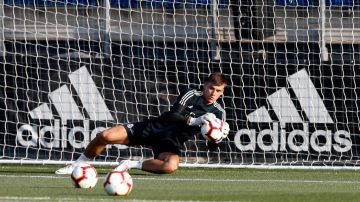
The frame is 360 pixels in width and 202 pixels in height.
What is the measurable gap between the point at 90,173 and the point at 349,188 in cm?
279

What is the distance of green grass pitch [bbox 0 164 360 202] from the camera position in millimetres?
10062

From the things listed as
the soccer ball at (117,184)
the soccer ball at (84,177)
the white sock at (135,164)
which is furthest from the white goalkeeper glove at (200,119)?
the soccer ball at (117,184)

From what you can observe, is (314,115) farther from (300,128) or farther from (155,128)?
(155,128)

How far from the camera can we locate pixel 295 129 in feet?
51.0

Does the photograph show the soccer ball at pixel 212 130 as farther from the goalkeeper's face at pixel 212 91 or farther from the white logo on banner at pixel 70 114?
the white logo on banner at pixel 70 114

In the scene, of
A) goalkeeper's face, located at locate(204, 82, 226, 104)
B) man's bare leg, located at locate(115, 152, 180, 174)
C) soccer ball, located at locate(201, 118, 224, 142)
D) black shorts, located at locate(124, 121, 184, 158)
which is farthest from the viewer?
black shorts, located at locate(124, 121, 184, 158)

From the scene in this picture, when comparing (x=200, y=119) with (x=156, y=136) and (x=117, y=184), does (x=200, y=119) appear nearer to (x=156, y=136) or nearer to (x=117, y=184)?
(x=156, y=136)

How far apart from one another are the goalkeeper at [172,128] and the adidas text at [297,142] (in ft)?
8.47

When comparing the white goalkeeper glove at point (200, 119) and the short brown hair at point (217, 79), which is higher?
the short brown hair at point (217, 79)

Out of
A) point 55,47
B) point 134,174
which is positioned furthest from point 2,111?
point 134,174

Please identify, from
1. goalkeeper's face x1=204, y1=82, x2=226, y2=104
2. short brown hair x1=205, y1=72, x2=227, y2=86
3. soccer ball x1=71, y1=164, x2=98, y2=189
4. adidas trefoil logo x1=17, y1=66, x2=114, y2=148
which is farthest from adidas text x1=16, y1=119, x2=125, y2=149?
soccer ball x1=71, y1=164, x2=98, y2=189

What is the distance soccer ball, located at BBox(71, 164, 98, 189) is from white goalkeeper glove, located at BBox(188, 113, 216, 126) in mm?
1747

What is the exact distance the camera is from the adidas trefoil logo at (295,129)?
1549cm

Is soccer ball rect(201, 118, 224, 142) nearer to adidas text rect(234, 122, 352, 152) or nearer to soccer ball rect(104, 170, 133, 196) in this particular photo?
soccer ball rect(104, 170, 133, 196)
